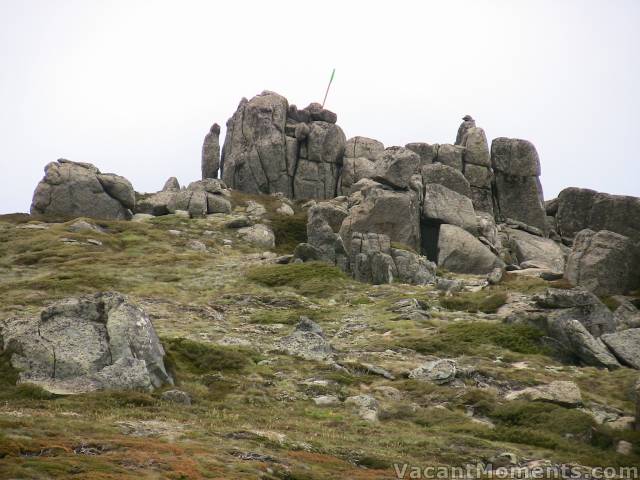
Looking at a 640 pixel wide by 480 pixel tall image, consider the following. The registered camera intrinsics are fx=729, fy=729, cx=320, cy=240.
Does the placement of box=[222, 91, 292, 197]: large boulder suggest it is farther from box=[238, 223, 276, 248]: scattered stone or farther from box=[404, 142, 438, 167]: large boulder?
box=[238, 223, 276, 248]: scattered stone

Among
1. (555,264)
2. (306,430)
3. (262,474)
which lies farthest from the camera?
(555,264)

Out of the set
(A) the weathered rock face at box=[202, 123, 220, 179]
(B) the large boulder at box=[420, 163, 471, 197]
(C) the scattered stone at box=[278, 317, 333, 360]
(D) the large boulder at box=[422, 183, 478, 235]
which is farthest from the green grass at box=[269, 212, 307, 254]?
(C) the scattered stone at box=[278, 317, 333, 360]

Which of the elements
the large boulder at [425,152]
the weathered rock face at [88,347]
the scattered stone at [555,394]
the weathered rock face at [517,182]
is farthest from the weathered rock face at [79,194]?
the scattered stone at [555,394]

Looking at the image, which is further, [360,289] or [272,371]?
[360,289]

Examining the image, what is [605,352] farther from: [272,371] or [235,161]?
[235,161]

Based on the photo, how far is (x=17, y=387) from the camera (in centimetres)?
2623

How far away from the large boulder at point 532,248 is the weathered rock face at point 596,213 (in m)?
3.58

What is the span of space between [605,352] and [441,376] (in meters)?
10.4

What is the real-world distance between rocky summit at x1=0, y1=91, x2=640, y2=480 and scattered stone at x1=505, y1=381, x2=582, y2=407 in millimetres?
120

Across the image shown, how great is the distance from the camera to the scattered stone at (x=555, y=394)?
29750 mm

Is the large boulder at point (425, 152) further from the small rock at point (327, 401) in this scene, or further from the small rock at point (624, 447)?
the small rock at point (624, 447)

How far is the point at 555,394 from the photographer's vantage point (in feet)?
99.0

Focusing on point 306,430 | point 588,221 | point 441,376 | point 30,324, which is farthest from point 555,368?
point 588,221

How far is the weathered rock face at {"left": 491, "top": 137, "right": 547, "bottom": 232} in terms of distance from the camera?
95.8m
